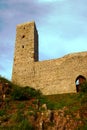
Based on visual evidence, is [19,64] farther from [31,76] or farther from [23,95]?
[23,95]

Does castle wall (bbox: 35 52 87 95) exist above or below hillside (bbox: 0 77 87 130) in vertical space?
above

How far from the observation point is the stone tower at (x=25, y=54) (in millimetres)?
26438

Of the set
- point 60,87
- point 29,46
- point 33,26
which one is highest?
point 33,26

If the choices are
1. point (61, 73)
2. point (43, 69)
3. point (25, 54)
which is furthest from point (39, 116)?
point (25, 54)

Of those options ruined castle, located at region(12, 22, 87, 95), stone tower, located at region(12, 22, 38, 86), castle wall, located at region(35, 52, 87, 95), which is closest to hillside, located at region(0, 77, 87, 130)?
castle wall, located at region(35, 52, 87, 95)

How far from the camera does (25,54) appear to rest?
27.9 metres

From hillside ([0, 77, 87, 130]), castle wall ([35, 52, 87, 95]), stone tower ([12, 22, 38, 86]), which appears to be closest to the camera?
hillside ([0, 77, 87, 130])

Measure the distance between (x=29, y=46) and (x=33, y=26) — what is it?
112 inches

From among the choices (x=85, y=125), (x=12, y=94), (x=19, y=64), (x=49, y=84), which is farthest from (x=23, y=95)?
(x=19, y=64)

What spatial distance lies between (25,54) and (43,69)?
338cm

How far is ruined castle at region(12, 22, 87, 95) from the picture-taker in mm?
24188

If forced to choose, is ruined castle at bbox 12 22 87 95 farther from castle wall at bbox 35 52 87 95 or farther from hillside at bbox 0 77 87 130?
hillside at bbox 0 77 87 130

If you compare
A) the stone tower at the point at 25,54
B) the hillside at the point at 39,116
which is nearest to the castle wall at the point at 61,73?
the stone tower at the point at 25,54

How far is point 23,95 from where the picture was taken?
686 inches
